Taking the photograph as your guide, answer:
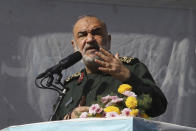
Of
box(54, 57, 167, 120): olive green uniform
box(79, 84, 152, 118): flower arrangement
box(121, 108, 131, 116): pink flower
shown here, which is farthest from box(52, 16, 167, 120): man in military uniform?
box(121, 108, 131, 116): pink flower

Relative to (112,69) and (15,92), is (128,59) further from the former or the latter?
(15,92)

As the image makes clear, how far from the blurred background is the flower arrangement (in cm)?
175

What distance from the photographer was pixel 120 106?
192cm

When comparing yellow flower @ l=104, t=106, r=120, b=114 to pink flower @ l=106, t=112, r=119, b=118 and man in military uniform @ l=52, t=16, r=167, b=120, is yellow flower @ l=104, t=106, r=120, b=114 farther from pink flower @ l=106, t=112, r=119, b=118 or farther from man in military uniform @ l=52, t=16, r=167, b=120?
man in military uniform @ l=52, t=16, r=167, b=120

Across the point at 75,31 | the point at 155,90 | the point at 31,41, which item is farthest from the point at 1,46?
the point at 155,90

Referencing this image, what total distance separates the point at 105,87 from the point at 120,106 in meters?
0.73

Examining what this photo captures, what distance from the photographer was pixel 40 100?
365 centimetres

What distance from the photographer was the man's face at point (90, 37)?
272 cm

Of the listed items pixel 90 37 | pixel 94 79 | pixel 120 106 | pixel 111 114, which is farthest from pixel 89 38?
pixel 111 114

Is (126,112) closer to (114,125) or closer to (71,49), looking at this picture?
(114,125)

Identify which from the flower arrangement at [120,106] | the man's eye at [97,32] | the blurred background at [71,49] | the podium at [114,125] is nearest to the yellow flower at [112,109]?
the flower arrangement at [120,106]

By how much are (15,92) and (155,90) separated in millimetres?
1557

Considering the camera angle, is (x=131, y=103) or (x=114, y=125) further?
(x=131, y=103)

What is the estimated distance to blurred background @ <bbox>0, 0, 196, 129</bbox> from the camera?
142 inches
